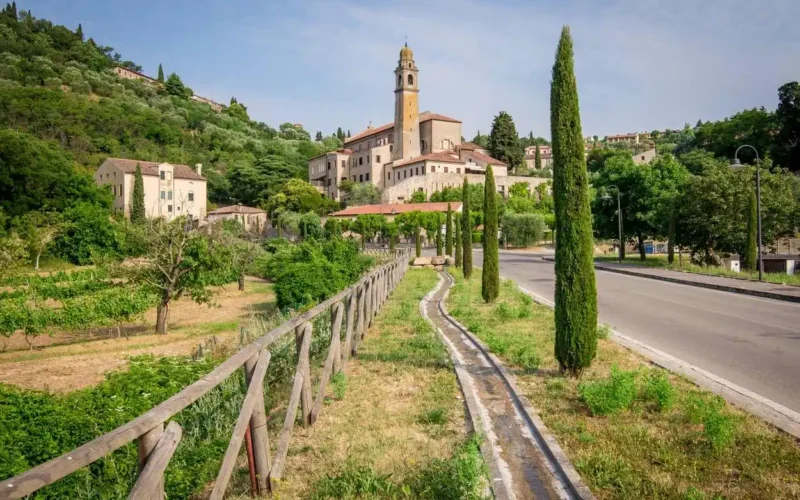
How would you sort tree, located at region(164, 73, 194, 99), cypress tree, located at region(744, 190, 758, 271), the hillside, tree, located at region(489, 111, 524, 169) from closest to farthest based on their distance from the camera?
cypress tree, located at region(744, 190, 758, 271)
the hillside
tree, located at region(489, 111, 524, 169)
tree, located at region(164, 73, 194, 99)

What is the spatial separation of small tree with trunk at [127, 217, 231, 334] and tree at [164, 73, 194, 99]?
451ft

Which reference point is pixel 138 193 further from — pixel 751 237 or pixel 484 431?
pixel 484 431

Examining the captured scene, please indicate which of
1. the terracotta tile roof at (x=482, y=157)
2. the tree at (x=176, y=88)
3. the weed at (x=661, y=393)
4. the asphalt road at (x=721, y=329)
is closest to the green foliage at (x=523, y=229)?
the terracotta tile roof at (x=482, y=157)

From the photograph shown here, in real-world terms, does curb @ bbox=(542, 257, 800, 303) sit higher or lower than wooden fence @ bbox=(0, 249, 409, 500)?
lower

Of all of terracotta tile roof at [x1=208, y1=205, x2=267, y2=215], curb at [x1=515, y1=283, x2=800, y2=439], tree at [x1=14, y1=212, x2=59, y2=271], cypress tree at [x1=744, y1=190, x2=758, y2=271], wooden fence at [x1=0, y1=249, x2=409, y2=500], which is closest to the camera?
wooden fence at [x1=0, y1=249, x2=409, y2=500]

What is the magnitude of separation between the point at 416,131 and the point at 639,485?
95.9 meters

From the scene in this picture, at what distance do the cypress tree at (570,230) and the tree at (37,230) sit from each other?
38903 millimetres

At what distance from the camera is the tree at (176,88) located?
144375mm

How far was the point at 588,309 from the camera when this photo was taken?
7762 millimetres

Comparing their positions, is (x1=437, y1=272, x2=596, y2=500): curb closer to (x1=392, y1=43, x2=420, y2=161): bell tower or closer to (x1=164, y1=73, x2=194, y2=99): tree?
(x1=392, y1=43, x2=420, y2=161): bell tower

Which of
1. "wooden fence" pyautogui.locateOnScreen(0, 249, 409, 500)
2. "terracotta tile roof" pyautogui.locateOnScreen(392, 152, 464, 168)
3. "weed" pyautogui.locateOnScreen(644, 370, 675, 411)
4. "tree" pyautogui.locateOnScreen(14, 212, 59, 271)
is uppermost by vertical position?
"terracotta tile roof" pyautogui.locateOnScreen(392, 152, 464, 168)

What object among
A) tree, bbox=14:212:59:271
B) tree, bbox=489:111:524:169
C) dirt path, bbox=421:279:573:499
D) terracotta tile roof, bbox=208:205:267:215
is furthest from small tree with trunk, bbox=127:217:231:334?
tree, bbox=489:111:524:169

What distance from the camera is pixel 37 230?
40.6 m

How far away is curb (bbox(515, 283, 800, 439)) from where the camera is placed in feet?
19.1
